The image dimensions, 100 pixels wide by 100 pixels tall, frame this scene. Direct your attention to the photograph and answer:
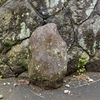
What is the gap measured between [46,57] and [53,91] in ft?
2.16

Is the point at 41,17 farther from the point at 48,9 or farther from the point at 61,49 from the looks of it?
the point at 61,49

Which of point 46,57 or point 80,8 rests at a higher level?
point 80,8

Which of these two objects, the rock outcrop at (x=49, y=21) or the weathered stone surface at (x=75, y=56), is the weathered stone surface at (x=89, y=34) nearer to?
the rock outcrop at (x=49, y=21)

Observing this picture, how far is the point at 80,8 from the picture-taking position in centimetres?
245

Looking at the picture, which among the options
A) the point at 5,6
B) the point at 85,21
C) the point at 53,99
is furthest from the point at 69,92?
the point at 5,6

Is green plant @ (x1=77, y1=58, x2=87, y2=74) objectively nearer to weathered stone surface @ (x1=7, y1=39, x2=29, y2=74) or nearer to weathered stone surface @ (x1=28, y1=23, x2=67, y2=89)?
weathered stone surface @ (x1=28, y1=23, x2=67, y2=89)

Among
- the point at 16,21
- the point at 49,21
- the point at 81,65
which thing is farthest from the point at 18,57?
the point at 81,65

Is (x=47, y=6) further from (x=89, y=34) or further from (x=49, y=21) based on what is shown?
(x=89, y=34)

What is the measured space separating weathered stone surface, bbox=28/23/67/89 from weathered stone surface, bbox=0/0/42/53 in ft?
1.70

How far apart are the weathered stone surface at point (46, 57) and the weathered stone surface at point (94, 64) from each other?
939 mm

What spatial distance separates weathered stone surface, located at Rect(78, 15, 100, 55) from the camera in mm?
2484

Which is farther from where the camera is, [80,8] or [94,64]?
[94,64]

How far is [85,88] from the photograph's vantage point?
211 centimetres

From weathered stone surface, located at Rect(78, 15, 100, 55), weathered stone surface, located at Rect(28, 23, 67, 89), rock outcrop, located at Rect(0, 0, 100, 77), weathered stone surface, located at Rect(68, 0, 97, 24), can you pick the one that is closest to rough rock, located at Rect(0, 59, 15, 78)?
rock outcrop, located at Rect(0, 0, 100, 77)
